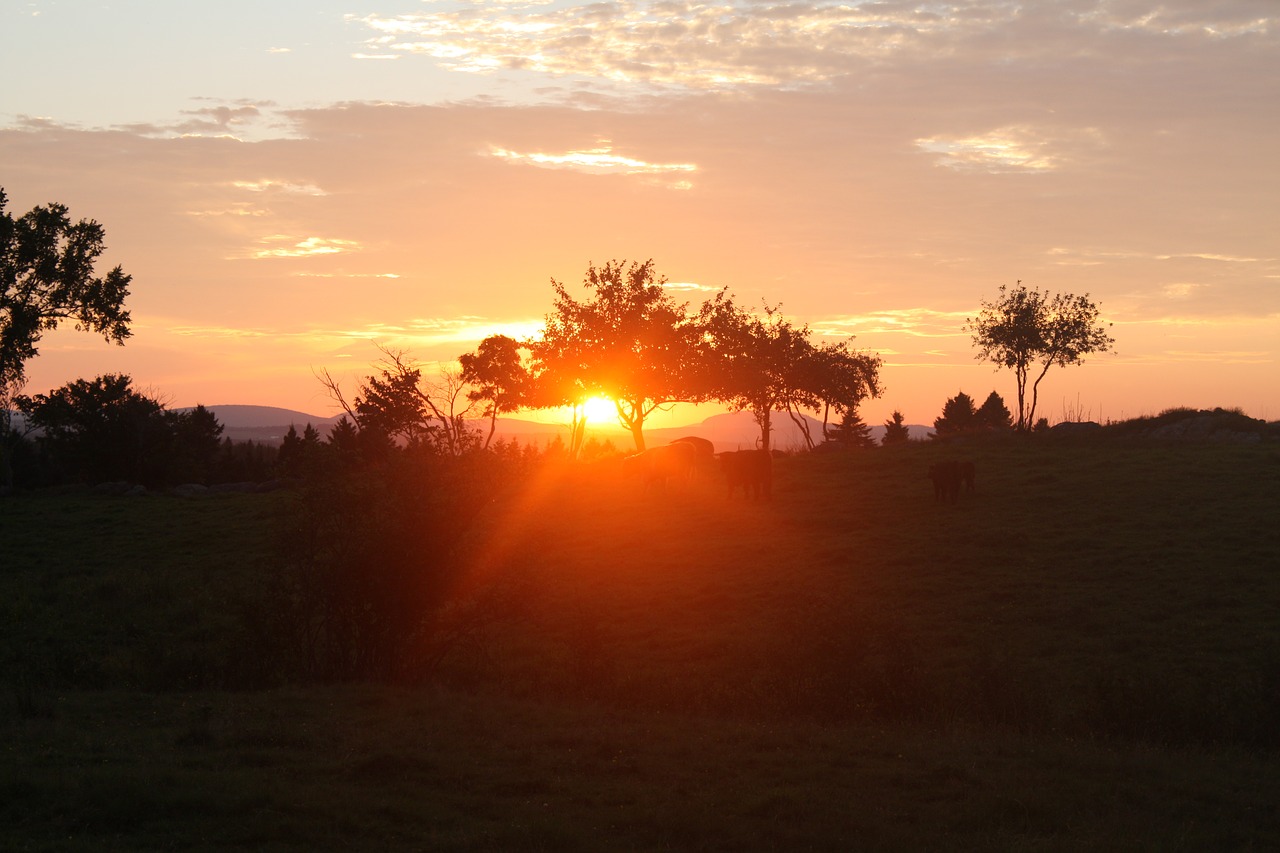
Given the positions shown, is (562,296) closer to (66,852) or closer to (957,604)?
(957,604)

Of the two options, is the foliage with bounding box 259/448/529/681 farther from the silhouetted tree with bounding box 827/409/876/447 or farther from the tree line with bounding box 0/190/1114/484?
the silhouetted tree with bounding box 827/409/876/447

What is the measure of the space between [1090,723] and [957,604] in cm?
1011

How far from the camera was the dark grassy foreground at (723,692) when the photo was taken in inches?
408

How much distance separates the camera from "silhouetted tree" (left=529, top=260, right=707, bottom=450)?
198 ft

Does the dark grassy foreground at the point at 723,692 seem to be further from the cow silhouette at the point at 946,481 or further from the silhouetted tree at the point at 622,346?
the silhouetted tree at the point at 622,346

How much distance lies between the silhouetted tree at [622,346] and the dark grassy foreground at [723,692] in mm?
21056

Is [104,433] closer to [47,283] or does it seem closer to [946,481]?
[47,283]

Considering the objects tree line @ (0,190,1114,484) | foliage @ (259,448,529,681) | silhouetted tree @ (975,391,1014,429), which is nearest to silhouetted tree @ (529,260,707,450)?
tree line @ (0,190,1114,484)

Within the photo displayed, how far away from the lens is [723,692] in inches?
727

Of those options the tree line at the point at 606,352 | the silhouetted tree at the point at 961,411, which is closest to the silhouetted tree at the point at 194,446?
the tree line at the point at 606,352

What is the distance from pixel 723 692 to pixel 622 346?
4291cm

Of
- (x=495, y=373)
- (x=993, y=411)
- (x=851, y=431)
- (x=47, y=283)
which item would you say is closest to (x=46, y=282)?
(x=47, y=283)

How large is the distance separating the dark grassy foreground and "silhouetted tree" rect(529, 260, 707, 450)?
21.1 m

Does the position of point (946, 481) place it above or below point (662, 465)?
below
